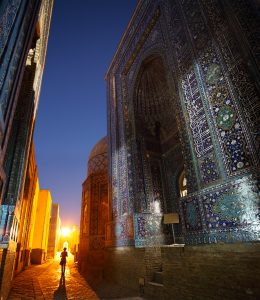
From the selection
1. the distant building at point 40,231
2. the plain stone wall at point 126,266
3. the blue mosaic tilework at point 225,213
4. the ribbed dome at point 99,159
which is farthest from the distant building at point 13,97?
the distant building at point 40,231

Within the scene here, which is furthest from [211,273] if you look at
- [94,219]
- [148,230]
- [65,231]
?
[65,231]

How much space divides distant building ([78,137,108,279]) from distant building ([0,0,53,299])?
6.82 metres

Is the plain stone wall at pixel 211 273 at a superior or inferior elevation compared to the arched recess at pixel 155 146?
inferior

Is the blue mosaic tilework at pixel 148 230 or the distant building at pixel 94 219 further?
the distant building at pixel 94 219

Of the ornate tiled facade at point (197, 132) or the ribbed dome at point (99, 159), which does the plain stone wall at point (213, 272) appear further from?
the ribbed dome at point (99, 159)

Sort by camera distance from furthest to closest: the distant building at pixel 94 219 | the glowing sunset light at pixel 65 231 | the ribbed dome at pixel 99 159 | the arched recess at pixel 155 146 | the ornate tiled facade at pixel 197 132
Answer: the glowing sunset light at pixel 65 231 < the ribbed dome at pixel 99 159 < the distant building at pixel 94 219 < the arched recess at pixel 155 146 < the ornate tiled facade at pixel 197 132

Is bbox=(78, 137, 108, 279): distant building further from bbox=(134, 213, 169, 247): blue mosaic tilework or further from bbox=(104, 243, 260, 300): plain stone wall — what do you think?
bbox=(104, 243, 260, 300): plain stone wall

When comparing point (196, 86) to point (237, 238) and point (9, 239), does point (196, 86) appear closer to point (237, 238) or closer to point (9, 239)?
point (237, 238)

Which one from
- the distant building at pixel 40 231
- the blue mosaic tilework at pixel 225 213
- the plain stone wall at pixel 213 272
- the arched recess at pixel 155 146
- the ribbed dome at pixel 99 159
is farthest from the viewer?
the distant building at pixel 40 231

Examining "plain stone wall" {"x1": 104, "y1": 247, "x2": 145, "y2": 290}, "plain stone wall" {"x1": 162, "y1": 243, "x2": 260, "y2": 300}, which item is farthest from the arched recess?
"plain stone wall" {"x1": 162, "y1": 243, "x2": 260, "y2": 300}

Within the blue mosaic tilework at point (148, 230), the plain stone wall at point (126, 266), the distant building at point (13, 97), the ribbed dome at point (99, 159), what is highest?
the ribbed dome at point (99, 159)

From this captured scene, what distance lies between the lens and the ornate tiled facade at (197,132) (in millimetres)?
3611

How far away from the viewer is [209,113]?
14.5ft

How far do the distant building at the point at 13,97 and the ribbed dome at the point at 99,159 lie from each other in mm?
8891
